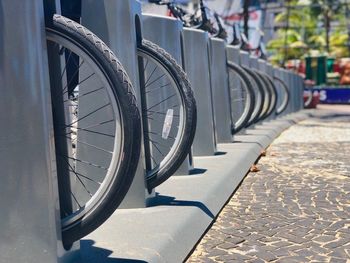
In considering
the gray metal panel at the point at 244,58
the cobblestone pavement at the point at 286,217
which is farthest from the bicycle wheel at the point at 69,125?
the gray metal panel at the point at 244,58

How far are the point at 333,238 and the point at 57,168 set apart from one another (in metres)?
1.32

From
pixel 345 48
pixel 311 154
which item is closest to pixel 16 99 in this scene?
pixel 311 154

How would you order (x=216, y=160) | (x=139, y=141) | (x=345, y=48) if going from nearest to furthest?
(x=139, y=141) < (x=216, y=160) < (x=345, y=48)

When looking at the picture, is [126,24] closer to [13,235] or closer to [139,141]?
[139,141]

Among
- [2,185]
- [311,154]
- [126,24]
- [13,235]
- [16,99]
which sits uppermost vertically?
[126,24]

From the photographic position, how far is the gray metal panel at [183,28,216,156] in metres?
4.98

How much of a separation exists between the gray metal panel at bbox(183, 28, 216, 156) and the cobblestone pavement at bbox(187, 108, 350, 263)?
19.9 inches

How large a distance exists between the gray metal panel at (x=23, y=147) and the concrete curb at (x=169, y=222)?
12.4 inches

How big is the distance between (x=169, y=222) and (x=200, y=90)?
245 centimetres

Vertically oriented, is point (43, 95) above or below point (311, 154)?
above

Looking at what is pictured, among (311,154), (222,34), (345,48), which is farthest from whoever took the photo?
(345,48)

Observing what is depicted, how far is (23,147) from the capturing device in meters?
1.94

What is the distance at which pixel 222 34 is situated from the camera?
7082 millimetres

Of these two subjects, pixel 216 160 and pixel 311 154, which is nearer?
pixel 216 160
